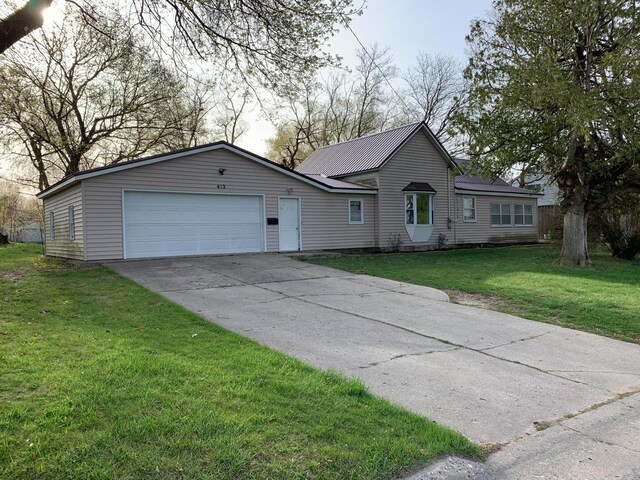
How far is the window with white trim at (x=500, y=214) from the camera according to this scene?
971 inches

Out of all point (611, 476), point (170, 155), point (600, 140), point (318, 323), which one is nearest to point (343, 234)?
point (170, 155)

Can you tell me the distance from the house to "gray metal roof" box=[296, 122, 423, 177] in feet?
0.24

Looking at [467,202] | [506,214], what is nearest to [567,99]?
[467,202]

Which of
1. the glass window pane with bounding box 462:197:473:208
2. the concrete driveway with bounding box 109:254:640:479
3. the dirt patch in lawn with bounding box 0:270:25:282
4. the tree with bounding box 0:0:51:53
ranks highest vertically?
the tree with bounding box 0:0:51:53

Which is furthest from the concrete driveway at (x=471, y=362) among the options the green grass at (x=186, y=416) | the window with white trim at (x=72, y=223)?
the window with white trim at (x=72, y=223)

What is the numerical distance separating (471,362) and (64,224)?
14.9 m

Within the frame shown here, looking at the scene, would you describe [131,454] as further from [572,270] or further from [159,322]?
[572,270]

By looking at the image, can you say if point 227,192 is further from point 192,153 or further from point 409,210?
point 409,210

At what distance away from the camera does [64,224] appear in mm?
15695

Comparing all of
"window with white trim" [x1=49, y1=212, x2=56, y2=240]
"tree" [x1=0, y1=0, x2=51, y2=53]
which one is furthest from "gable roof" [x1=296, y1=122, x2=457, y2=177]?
"tree" [x1=0, y1=0, x2=51, y2=53]

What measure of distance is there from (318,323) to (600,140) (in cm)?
1247

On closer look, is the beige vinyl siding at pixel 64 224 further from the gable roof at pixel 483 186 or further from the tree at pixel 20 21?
the gable roof at pixel 483 186

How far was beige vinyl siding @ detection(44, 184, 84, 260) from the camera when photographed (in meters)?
13.8

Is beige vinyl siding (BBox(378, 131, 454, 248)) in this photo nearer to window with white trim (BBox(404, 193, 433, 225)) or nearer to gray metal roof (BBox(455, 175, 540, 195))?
window with white trim (BBox(404, 193, 433, 225))
